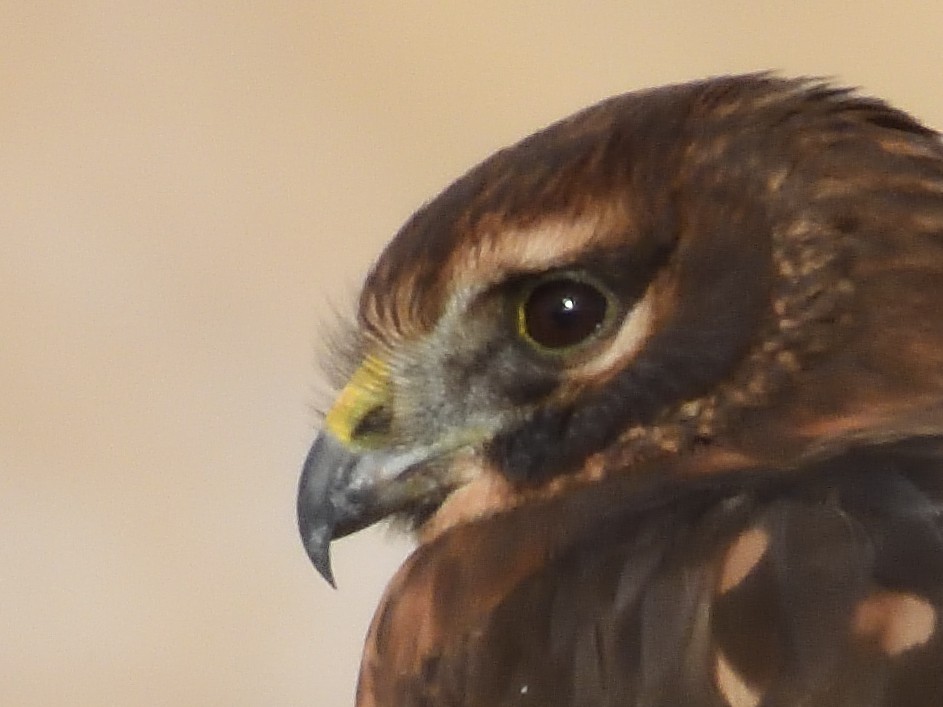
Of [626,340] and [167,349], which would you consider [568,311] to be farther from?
[167,349]

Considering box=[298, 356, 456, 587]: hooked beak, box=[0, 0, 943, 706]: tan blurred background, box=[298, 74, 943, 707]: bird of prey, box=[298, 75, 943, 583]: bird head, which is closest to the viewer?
box=[298, 74, 943, 707]: bird of prey

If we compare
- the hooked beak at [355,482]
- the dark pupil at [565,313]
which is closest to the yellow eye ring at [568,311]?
the dark pupil at [565,313]

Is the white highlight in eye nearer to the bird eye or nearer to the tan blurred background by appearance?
the bird eye

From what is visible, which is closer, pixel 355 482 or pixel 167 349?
pixel 355 482

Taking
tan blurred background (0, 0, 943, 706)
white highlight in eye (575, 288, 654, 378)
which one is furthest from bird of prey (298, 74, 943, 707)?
tan blurred background (0, 0, 943, 706)

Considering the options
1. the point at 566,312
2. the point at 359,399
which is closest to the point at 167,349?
the point at 359,399

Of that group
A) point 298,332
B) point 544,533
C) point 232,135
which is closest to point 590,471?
point 544,533

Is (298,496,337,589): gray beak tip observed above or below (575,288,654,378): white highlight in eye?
below
